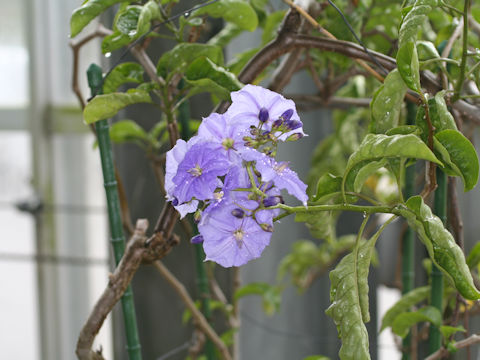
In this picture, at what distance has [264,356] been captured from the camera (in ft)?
5.31

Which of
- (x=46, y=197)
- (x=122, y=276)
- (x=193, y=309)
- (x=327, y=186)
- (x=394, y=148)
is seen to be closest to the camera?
(x=394, y=148)

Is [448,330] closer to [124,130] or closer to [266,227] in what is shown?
[266,227]

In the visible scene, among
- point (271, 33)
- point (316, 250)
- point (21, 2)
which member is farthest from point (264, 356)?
point (21, 2)

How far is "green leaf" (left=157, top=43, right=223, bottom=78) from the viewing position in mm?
709

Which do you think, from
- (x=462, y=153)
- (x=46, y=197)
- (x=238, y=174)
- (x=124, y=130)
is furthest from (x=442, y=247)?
(x=46, y=197)

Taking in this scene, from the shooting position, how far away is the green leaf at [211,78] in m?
0.64

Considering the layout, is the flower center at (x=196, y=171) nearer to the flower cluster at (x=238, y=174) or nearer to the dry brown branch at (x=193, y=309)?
the flower cluster at (x=238, y=174)

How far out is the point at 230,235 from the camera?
1.69ft

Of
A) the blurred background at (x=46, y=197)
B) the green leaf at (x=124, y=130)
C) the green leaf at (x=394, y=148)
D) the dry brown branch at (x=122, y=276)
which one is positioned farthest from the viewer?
the blurred background at (x=46, y=197)

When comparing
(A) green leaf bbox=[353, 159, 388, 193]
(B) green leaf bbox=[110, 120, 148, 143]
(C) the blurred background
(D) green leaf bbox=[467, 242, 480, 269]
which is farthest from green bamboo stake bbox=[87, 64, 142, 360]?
(C) the blurred background

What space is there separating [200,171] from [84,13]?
30 centimetres

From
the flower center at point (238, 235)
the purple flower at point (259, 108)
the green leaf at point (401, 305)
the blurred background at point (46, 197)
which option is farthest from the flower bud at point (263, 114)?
the blurred background at point (46, 197)

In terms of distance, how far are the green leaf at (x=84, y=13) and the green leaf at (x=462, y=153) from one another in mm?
417

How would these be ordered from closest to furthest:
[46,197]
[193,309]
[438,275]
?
[438,275] < [193,309] < [46,197]
